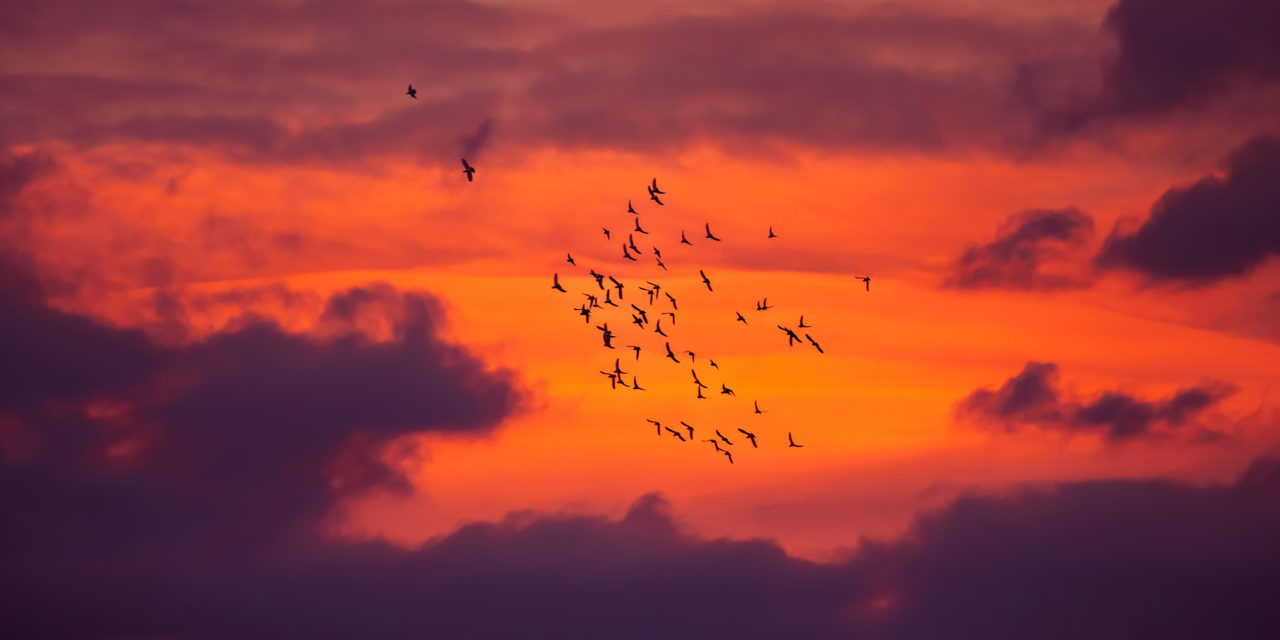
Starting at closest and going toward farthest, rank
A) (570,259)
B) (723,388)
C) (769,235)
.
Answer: (570,259) < (769,235) < (723,388)

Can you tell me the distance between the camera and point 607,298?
527ft

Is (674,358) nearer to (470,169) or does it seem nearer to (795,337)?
(795,337)

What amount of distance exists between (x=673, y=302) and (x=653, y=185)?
12460mm

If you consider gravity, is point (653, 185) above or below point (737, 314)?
above

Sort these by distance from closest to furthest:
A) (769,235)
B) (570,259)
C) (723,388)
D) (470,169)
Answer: (570,259) < (470,169) < (769,235) < (723,388)

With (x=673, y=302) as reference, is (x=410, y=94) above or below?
above

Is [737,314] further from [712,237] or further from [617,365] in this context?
[617,365]

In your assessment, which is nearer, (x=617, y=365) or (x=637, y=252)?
(x=637, y=252)

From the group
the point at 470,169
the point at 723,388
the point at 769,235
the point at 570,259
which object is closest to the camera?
the point at 570,259

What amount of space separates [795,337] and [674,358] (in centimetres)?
1503

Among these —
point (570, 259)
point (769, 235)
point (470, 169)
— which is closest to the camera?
point (570, 259)

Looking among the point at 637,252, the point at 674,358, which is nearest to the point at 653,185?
the point at 637,252

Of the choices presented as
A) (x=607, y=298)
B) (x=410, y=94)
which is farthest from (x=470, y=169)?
(x=607, y=298)

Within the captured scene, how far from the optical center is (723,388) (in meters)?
167
